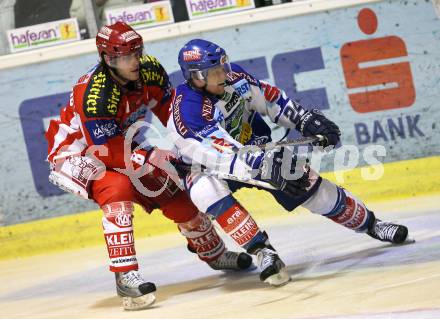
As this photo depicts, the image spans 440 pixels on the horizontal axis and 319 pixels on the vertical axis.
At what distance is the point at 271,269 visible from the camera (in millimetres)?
4555

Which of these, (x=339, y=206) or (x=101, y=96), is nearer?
(x=101, y=96)

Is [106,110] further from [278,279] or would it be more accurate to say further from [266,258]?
[278,279]

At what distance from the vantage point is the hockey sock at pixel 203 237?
206 inches

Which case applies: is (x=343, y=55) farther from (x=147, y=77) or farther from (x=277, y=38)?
(x=147, y=77)

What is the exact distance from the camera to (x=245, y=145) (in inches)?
201

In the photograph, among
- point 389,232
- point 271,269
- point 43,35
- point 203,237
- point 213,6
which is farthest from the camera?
point 43,35

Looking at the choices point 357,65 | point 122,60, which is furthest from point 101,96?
point 357,65

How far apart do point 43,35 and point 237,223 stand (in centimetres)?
334

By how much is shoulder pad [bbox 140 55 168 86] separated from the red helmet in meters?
0.17

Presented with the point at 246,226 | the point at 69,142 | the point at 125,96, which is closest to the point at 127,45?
the point at 125,96

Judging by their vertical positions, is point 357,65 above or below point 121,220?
above

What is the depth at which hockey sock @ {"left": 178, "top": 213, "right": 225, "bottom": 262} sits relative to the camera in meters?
5.23

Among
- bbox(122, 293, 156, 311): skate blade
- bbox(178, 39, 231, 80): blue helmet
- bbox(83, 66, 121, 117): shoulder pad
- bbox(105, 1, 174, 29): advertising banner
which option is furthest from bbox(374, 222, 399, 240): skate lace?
bbox(105, 1, 174, 29): advertising banner

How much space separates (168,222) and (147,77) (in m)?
2.31
